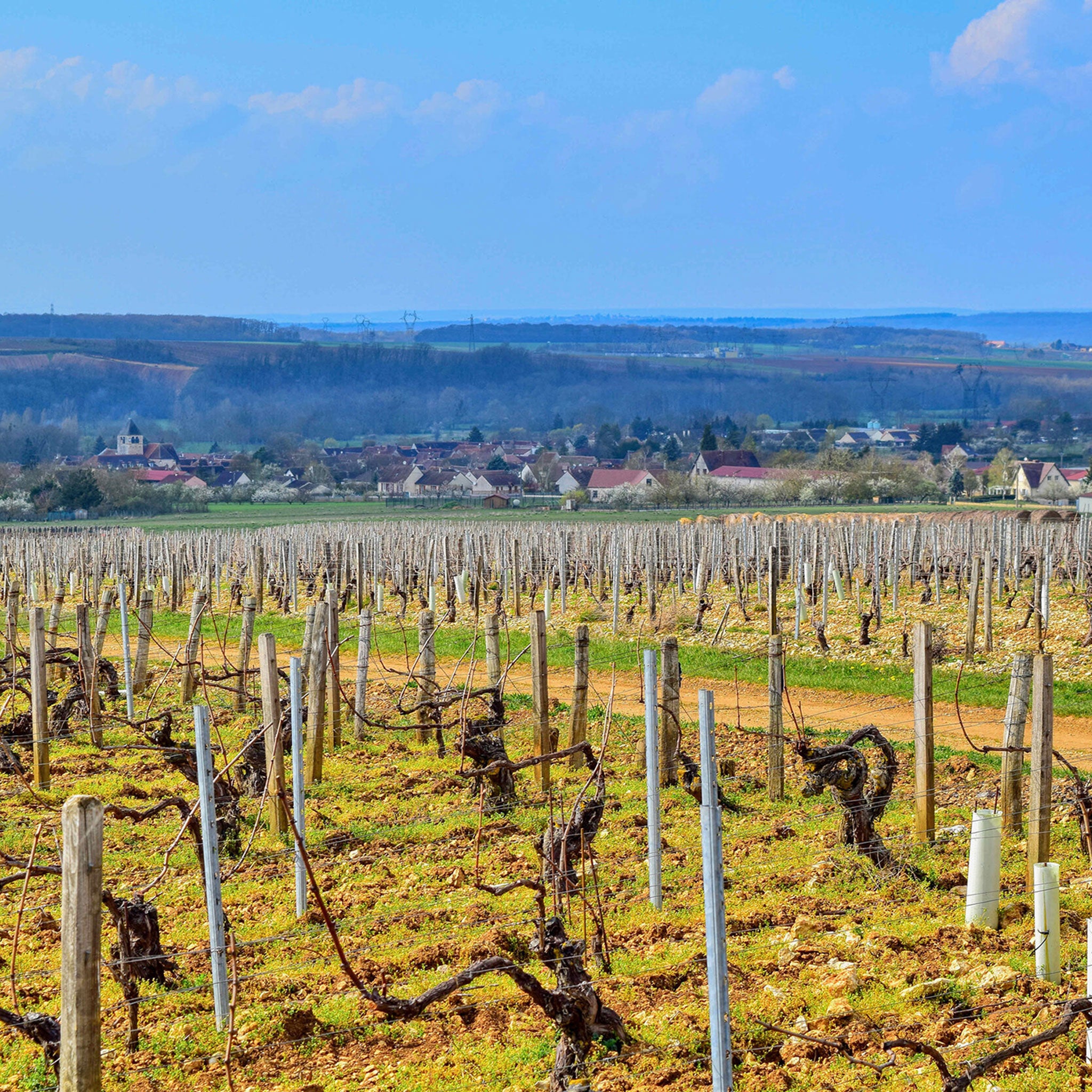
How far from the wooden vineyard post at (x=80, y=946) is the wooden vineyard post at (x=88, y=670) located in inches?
299

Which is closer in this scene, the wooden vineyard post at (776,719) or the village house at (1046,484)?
the wooden vineyard post at (776,719)

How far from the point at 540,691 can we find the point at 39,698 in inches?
157

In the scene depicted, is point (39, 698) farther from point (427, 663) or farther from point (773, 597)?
point (773, 597)

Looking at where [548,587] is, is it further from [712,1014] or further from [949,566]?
[712,1014]

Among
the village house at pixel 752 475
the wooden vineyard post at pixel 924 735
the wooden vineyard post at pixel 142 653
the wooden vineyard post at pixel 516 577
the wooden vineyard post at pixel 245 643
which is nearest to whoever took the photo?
the wooden vineyard post at pixel 924 735

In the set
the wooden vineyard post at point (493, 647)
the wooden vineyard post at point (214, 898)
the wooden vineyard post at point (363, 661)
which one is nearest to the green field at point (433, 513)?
the wooden vineyard post at point (363, 661)

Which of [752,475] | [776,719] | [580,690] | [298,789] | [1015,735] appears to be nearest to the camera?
[298,789]

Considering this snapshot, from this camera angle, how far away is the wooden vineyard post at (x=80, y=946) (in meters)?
3.46

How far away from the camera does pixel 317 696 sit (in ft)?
30.7

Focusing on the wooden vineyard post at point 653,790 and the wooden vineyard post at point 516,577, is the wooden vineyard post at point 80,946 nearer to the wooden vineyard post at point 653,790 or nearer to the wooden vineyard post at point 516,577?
the wooden vineyard post at point 653,790

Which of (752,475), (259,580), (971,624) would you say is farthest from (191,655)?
(752,475)

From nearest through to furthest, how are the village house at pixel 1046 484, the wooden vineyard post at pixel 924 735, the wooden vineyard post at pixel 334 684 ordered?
1. the wooden vineyard post at pixel 924 735
2. the wooden vineyard post at pixel 334 684
3. the village house at pixel 1046 484

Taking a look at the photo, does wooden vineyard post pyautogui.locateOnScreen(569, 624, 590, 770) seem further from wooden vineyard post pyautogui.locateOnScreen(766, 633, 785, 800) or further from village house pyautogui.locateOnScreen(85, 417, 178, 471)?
village house pyautogui.locateOnScreen(85, 417, 178, 471)

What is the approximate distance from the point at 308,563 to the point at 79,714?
21298 mm
